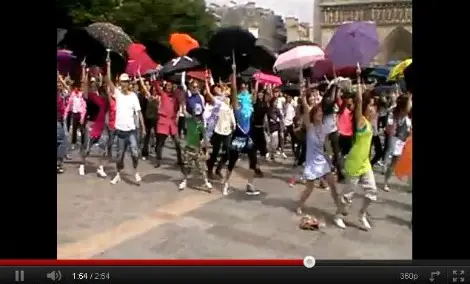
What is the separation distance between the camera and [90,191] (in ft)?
14.6

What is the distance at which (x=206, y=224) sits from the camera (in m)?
3.71

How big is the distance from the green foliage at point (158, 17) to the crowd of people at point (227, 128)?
453 cm

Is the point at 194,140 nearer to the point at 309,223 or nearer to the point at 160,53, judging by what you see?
the point at 309,223

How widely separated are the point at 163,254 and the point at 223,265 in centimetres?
81

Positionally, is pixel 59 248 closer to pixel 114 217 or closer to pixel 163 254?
pixel 163 254

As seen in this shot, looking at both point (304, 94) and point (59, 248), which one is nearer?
point (59, 248)

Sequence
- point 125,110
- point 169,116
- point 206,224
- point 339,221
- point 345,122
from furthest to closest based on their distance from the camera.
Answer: point 169,116 < point 345,122 < point 125,110 < point 339,221 < point 206,224

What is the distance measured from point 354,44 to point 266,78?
395 cm

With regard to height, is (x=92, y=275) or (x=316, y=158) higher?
(x=316, y=158)

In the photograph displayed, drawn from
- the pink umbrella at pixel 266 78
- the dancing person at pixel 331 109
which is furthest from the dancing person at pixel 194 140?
the pink umbrella at pixel 266 78

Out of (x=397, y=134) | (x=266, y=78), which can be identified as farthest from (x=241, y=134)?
(x=266, y=78)

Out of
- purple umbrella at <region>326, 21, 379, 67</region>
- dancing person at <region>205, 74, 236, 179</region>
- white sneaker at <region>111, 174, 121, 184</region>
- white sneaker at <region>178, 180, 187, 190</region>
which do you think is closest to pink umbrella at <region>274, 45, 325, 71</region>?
purple umbrella at <region>326, 21, 379, 67</region>

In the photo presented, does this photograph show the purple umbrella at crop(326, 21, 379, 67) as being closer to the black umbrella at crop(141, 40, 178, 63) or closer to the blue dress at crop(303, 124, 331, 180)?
the blue dress at crop(303, 124, 331, 180)
